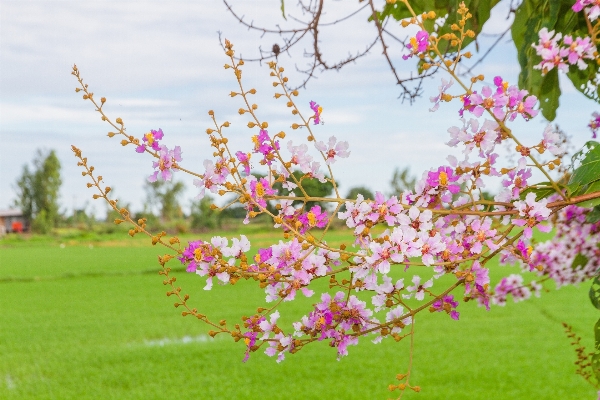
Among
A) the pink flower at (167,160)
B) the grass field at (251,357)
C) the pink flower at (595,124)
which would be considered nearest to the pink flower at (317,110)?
the pink flower at (167,160)

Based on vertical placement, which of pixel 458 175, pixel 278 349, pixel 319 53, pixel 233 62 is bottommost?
pixel 278 349

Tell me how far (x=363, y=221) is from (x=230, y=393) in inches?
172

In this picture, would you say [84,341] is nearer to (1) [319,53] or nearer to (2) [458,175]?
(1) [319,53]

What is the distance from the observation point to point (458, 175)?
154 cm

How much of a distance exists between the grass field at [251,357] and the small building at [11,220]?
1439 inches

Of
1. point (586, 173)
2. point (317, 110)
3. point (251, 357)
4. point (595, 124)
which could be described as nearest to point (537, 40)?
point (595, 124)

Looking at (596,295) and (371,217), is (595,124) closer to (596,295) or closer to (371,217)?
(596,295)

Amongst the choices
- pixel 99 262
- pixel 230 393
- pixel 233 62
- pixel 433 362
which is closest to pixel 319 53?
pixel 233 62

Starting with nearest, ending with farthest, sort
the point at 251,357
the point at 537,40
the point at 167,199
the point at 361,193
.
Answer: the point at 361,193
the point at 537,40
the point at 251,357
the point at 167,199

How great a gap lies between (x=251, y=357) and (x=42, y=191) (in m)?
35.7

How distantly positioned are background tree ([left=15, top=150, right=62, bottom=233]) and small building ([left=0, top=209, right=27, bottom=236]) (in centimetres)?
617

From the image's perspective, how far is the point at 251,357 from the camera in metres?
6.70

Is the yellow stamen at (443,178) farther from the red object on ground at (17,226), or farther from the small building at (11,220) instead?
the small building at (11,220)

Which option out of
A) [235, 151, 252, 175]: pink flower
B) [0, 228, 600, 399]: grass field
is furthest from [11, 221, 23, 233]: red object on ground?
[235, 151, 252, 175]: pink flower
